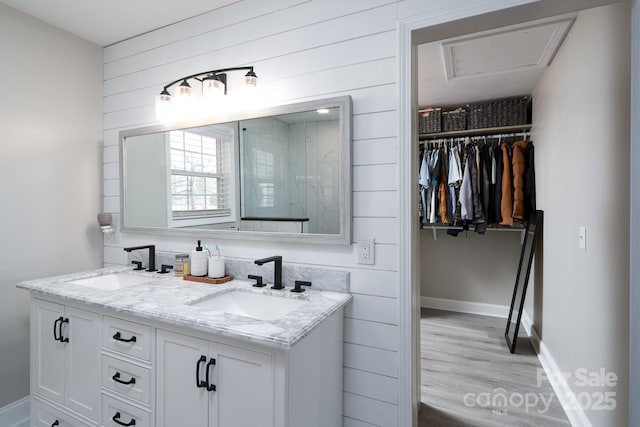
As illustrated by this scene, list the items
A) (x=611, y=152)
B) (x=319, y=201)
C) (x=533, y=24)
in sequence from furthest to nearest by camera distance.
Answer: (x=533, y=24), (x=319, y=201), (x=611, y=152)

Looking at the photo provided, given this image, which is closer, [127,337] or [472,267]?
[127,337]

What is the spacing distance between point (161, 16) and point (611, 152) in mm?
2625

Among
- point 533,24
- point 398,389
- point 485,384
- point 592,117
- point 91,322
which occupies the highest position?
point 533,24

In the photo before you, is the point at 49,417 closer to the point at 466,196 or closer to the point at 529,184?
the point at 466,196

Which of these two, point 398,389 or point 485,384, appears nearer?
point 398,389

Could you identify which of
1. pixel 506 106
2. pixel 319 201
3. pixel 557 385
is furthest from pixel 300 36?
pixel 557 385

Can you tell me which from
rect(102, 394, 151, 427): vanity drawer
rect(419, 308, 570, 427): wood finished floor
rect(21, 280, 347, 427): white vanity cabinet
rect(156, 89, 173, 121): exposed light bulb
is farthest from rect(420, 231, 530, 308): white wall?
rect(102, 394, 151, 427): vanity drawer

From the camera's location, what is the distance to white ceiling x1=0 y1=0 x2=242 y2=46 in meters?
1.98

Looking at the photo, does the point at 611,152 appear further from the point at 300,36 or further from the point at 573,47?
the point at 300,36

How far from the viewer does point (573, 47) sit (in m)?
2.04

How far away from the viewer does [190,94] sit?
2068 mm

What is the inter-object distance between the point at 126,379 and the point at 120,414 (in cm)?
17

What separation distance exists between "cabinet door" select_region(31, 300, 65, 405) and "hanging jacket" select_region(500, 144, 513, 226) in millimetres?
3501

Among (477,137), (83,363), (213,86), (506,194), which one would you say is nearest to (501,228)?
(506,194)
